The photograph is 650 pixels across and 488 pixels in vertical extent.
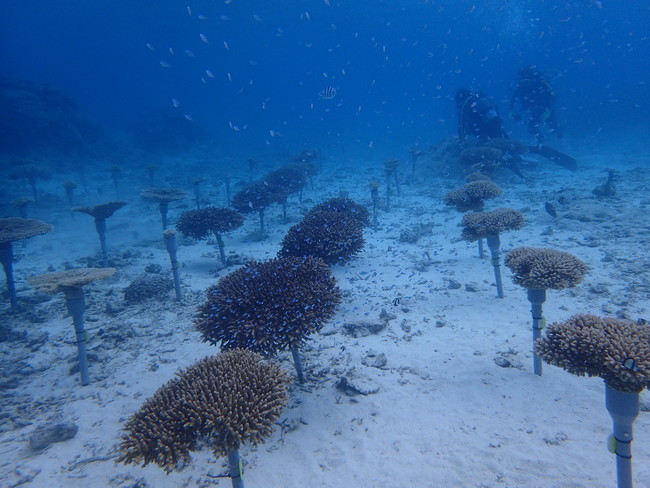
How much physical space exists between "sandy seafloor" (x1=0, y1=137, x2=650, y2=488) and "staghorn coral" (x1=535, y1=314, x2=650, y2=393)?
4.17 feet

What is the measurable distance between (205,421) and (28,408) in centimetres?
485

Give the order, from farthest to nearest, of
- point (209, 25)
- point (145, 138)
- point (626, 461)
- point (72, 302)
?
point (209, 25) → point (145, 138) → point (72, 302) → point (626, 461)

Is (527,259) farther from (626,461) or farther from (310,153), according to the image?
(310,153)

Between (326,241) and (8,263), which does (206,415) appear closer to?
(326,241)

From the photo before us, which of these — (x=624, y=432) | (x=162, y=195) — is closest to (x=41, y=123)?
A: (x=162, y=195)

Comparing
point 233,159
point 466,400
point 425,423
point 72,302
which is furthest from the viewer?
point 233,159

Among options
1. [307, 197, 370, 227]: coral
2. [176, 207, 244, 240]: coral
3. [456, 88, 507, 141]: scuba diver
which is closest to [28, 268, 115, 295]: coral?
[176, 207, 244, 240]: coral

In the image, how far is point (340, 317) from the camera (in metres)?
7.86

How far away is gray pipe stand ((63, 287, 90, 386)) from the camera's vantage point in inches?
241

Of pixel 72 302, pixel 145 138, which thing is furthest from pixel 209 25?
pixel 72 302

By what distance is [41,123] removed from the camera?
33.8 meters

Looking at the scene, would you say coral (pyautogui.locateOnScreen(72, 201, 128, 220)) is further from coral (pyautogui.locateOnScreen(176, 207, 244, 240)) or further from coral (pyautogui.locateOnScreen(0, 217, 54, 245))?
coral (pyautogui.locateOnScreen(176, 207, 244, 240))

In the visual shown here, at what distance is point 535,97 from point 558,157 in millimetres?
6461

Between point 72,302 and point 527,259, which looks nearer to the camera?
point 527,259
